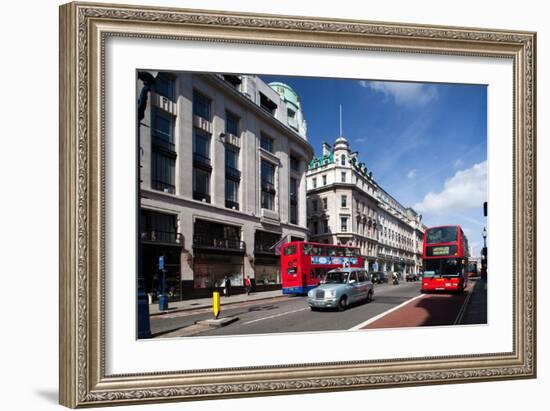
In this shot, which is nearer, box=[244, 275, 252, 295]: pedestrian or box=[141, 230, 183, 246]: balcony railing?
box=[141, 230, 183, 246]: balcony railing

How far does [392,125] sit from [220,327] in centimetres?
458

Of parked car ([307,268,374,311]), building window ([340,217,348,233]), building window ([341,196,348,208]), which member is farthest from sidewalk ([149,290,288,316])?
building window ([341,196,348,208])

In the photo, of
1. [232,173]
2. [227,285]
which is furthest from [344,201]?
[227,285]

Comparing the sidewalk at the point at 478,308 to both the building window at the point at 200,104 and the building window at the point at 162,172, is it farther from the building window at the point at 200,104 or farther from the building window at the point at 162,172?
the building window at the point at 200,104

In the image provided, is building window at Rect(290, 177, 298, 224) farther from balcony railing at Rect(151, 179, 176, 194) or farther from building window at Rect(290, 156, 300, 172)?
balcony railing at Rect(151, 179, 176, 194)

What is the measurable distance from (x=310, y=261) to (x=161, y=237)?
114 inches

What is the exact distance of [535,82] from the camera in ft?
27.0

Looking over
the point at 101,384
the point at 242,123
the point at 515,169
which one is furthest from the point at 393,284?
the point at 101,384

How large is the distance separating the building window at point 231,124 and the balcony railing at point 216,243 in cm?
205

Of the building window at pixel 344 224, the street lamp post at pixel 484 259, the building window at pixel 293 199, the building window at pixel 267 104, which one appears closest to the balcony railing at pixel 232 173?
the building window at pixel 293 199

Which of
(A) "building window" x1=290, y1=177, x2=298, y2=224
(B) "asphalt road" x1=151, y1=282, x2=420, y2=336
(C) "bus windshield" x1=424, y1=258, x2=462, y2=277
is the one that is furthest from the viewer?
(C) "bus windshield" x1=424, y1=258, x2=462, y2=277

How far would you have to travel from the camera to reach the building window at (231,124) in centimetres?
868

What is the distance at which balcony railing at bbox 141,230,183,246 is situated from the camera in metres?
7.05

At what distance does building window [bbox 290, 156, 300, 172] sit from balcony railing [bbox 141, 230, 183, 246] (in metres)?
2.59
